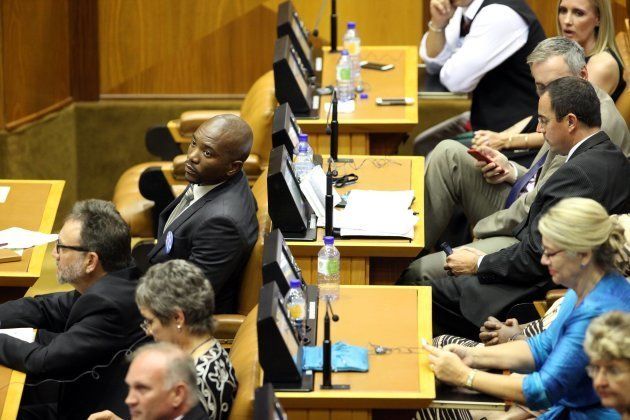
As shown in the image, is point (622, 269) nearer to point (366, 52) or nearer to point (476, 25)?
point (476, 25)

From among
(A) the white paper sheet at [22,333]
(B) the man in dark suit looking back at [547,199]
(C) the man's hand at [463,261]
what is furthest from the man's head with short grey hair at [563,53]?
(A) the white paper sheet at [22,333]

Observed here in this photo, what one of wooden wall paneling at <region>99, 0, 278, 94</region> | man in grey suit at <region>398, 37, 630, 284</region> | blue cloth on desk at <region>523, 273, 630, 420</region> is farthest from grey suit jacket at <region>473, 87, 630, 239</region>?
wooden wall paneling at <region>99, 0, 278, 94</region>

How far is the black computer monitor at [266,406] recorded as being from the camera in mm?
2590

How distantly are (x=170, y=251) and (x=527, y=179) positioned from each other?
1515 millimetres

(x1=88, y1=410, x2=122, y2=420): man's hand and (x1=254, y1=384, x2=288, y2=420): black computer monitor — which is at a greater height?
(x1=254, y1=384, x2=288, y2=420): black computer monitor

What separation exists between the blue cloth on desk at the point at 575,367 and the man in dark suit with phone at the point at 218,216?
4.06ft

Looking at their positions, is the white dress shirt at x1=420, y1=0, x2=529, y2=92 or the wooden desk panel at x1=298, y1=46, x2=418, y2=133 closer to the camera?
the wooden desk panel at x1=298, y1=46, x2=418, y2=133

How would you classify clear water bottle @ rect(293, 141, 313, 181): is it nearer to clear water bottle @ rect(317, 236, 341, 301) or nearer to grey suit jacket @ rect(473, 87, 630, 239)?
clear water bottle @ rect(317, 236, 341, 301)

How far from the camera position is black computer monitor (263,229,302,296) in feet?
11.0

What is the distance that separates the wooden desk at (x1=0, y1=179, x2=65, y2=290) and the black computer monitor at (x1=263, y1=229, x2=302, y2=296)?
38.4 inches

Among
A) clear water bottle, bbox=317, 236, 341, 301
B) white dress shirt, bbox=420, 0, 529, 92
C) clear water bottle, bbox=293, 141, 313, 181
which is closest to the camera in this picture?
clear water bottle, bbox=317, 236, 341, 301

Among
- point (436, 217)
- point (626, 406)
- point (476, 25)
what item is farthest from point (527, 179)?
point (626, 406)

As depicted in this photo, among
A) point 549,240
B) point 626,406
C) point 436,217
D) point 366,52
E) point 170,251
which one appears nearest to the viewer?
point 626,406

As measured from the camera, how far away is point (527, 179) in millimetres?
4645
